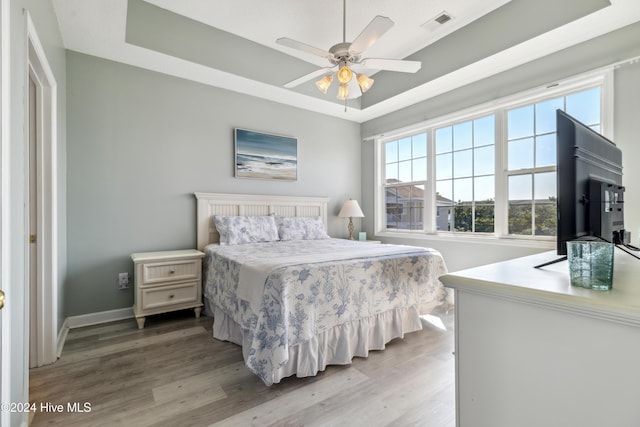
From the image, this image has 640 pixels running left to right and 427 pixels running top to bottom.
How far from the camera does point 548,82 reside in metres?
2.86

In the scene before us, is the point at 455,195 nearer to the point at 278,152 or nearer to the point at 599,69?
the point at 599,69

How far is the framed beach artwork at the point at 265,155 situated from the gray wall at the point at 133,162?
4.1 inches

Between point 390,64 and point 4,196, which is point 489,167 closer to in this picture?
point 390,64

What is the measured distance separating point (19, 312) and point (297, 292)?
4.35ft

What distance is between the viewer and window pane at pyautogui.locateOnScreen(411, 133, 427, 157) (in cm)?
413

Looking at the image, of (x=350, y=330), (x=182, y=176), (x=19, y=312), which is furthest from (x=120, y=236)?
(x=350, y=330)

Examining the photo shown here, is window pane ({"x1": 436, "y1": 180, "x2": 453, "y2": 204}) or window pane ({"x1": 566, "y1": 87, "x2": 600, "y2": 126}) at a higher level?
window pane ({"x1": 566, "y1": 87, "x2": 600, "y2": 126})

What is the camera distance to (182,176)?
3.34 meters

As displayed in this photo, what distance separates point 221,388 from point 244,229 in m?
1.82

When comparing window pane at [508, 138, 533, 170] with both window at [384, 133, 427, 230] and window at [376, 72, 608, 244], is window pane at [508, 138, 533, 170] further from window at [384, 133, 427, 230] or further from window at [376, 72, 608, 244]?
window at [384, 133, 427, 230]

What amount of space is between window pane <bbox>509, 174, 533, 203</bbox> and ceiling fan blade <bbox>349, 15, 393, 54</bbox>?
2.24 metres

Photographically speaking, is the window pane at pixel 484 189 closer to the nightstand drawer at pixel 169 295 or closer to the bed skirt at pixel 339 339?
the bed skirt at pixel 339 339

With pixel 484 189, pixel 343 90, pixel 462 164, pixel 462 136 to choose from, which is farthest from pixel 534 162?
pixel 343 90

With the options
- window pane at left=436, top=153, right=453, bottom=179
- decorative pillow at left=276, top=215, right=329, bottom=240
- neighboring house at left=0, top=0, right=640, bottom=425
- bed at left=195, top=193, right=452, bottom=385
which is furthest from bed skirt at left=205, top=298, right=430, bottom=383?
window pane at left=436, top=153, right=453, bottom=179
